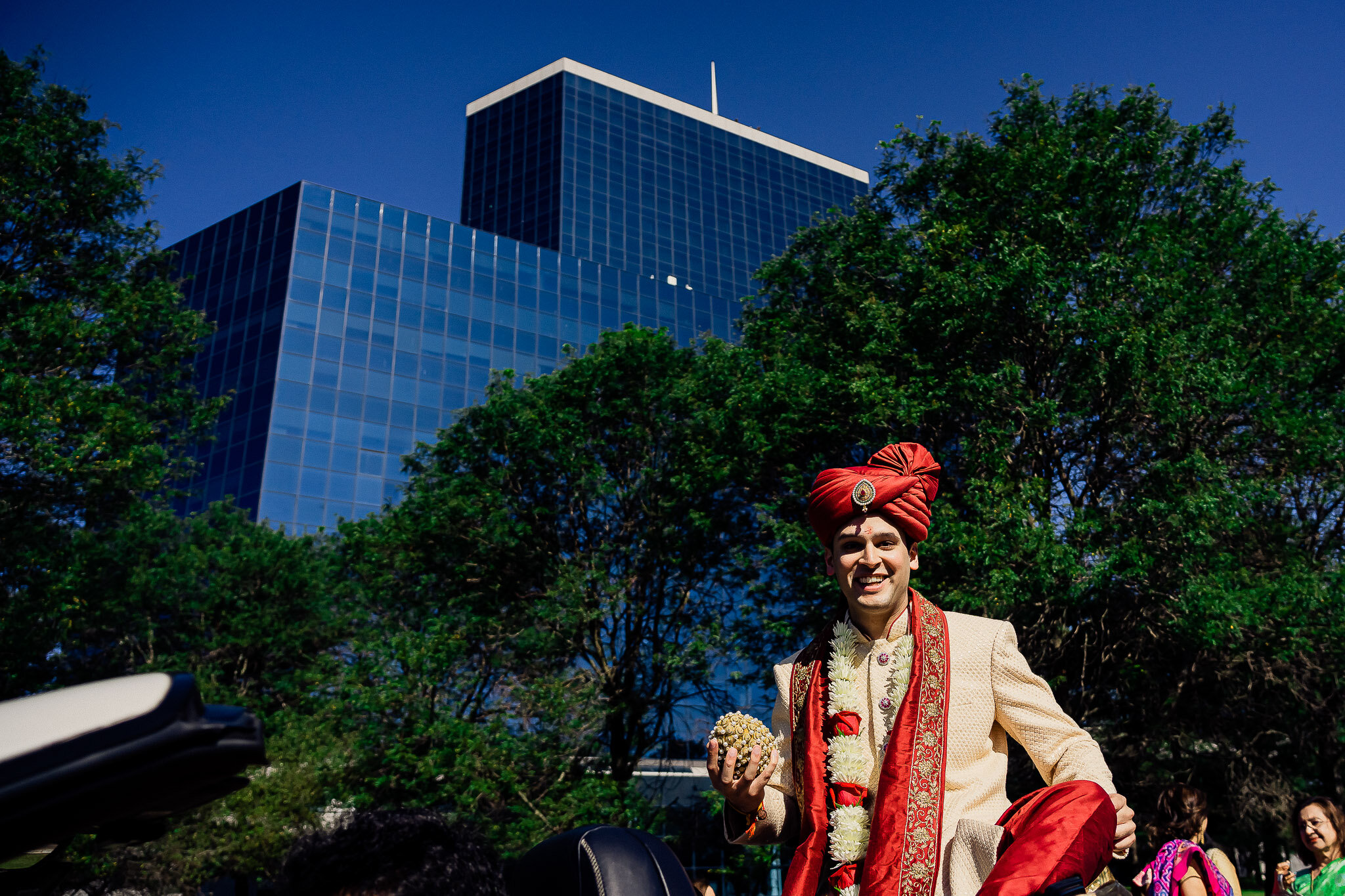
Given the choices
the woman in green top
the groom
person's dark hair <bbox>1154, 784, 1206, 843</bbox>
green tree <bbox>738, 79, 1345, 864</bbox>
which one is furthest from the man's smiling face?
green tree <bbox>738, 79, 1345, 864</bbox>

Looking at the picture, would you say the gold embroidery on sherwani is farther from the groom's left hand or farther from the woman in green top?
the woman in green top

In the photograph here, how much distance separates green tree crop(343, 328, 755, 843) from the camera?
1573 centimetres

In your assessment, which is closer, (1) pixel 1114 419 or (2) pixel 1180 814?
(2) pixel 1180 814

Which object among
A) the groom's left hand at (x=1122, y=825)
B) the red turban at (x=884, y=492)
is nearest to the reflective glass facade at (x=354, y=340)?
the red turban at (x=884, y=492)

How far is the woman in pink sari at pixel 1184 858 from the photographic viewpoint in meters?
5.25

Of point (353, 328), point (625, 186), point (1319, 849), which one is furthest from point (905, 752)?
point (625, 186)

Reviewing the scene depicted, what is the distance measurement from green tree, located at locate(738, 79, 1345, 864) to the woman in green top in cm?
468

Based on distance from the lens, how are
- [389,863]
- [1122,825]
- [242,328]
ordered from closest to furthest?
[389,863] → [1122,825] → [242,328]

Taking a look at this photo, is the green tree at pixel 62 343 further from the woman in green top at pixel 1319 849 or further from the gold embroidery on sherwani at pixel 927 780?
the woman in green top at pixel 1319 849

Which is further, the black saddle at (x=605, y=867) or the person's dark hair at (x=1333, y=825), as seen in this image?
the person's dark hair at (x=1333, y=825)

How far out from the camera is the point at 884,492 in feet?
12.4

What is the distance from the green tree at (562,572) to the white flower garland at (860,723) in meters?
11.4

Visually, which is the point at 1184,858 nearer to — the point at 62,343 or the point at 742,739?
the point at 742,739

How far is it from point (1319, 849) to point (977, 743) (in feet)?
12.2
